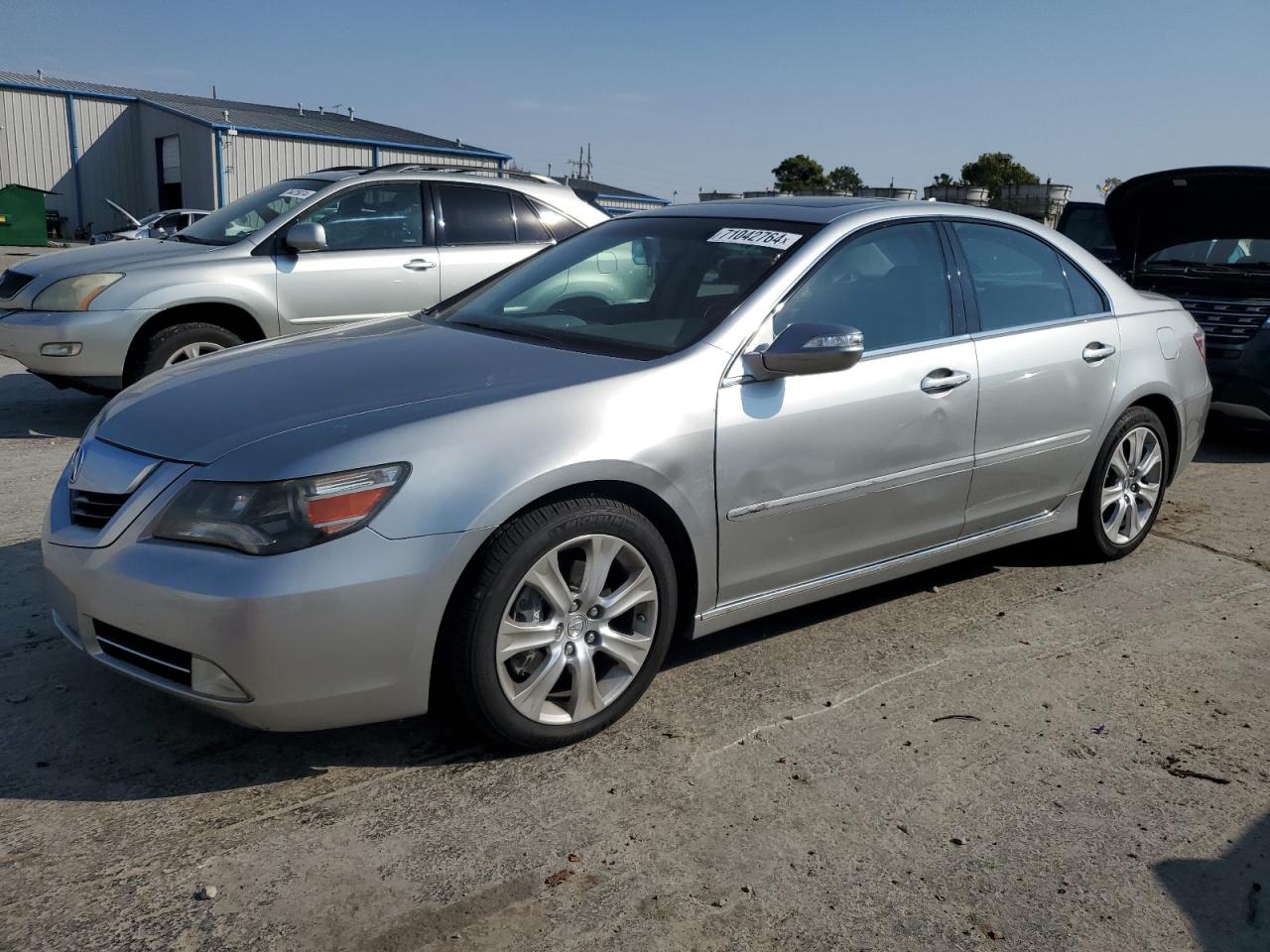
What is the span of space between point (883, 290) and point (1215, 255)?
5112 mm

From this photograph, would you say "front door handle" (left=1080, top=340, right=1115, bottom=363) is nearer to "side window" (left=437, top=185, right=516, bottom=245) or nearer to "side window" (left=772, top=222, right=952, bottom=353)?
"side window" (left=772, top=222, right=952, bottom=353)

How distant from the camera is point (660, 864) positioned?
2635mm

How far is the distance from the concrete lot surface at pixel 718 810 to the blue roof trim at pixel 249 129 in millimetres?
→ 35050

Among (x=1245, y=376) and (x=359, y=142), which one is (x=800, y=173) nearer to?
(x=359, y=142)

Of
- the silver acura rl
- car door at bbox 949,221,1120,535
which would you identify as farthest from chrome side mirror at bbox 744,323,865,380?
car door at bbox 949,221,1120,535

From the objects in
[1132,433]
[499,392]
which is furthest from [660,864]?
[1132,433]

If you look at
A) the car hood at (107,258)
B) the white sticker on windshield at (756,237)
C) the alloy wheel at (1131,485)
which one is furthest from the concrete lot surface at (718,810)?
the car hood at (107,258)

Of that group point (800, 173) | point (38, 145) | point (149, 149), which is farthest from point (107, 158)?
point (800, 173)

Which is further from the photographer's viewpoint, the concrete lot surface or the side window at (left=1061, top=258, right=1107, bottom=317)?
the side window at (left=1061, top=258, right=1107, bottom=317)

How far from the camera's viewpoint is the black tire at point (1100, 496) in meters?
4.68

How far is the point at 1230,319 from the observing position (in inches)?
287

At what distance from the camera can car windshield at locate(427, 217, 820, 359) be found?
3621mm

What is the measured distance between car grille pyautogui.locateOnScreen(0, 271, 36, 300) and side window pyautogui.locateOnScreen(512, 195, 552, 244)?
10.3 ft

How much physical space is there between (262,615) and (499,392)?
887mm
